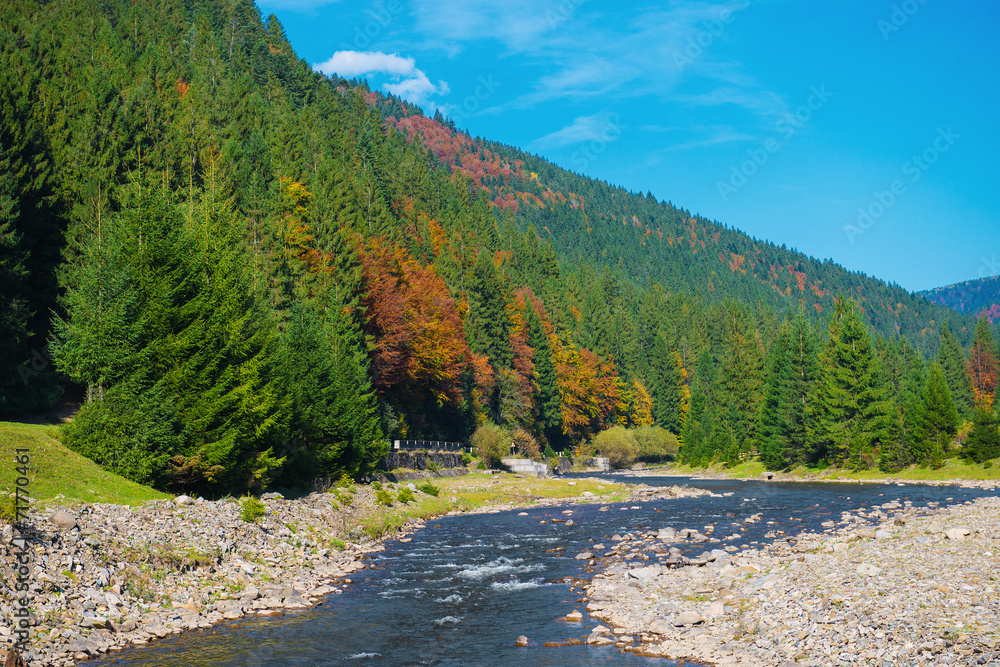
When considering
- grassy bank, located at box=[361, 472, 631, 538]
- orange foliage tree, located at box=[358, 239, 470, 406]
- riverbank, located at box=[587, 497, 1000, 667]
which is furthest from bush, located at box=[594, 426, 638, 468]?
riverbank, located at box=[587, 497, 1000, 667]

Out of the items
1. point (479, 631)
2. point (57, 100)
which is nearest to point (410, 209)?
point (57, 100)

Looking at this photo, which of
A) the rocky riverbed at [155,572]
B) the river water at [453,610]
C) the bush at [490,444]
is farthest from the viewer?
the bush at [490,444]

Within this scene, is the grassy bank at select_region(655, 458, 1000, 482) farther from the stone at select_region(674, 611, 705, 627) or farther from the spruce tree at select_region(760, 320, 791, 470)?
the stone at select_region(674, 611, 705, 627)

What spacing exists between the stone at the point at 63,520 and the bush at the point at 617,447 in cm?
10632

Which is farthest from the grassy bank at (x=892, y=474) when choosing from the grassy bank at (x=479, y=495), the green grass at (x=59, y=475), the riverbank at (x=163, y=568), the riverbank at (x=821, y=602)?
the green grass at (x=59, y=475)

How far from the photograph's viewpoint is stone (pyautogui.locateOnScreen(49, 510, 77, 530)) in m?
18.9

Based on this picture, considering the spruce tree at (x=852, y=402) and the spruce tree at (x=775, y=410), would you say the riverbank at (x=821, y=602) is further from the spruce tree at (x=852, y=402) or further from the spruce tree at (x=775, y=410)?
the spruce tree at (x=775, y=410)

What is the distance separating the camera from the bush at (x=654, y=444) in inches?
5089

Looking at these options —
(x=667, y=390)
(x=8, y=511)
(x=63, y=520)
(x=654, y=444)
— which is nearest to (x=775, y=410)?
(x=654, y=444)

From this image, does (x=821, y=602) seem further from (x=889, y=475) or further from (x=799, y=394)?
(x=799, y=394)

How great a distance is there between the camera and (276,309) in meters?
60.7

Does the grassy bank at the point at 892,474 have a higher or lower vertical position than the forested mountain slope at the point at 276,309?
lower

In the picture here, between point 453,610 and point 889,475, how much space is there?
63.2 meters

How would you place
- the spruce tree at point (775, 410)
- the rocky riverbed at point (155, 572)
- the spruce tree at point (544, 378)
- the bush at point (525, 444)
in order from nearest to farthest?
the rocky riverbed at point (155, 572)
the spruce tree at point (775, 410)
the bush at point (525, 444)
the spruce tree at point (544, 378)
